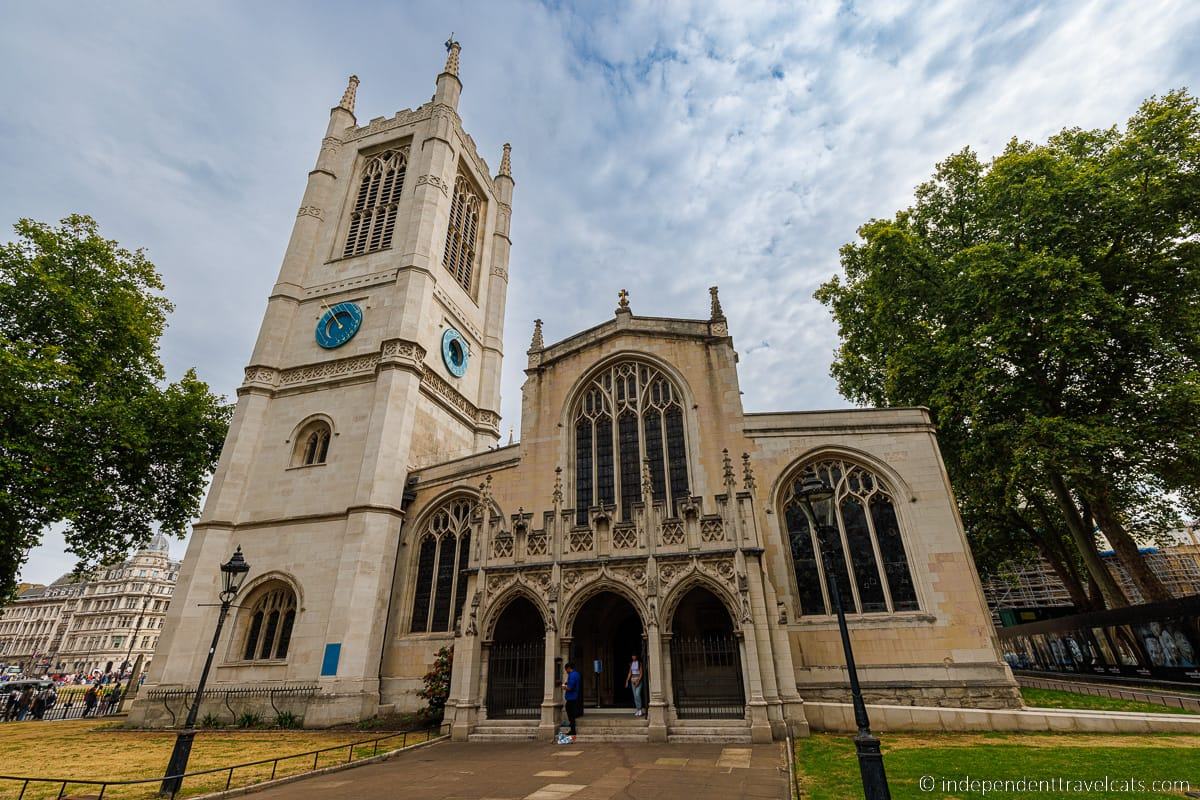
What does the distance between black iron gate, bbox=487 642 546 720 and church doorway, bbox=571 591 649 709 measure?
118 centimetres

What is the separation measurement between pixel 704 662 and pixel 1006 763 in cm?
747

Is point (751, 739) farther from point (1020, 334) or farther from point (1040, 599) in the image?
point (1040, 599)

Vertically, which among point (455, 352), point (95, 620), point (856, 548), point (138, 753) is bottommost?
point (138, 753)

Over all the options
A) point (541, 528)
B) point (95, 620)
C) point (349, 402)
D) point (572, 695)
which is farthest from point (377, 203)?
point (95, 620)

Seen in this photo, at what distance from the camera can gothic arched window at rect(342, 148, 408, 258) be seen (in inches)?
1064

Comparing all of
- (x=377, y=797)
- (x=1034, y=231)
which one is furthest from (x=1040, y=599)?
(x=377, y=797)

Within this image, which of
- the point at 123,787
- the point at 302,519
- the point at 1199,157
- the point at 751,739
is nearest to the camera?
the point at 123,787

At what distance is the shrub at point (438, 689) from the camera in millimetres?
15219

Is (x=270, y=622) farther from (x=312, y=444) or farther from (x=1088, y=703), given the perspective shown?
(x=1088, y=703)

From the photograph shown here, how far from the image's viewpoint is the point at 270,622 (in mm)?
19266

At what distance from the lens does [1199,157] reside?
16.2 metres

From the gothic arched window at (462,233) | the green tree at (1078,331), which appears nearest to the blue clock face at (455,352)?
the gothic arched window at (462,233)

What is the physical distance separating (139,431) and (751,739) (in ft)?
77.9

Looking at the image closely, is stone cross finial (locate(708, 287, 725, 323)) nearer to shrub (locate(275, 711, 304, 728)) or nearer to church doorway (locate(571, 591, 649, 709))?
church doorway (locate(571, 591, 649, 709))
